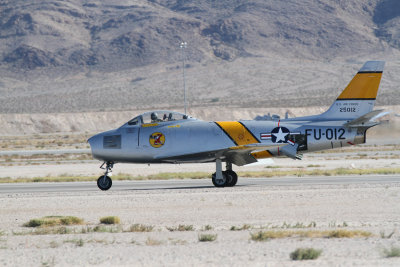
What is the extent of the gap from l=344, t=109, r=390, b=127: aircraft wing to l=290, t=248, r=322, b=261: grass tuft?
42.6ft

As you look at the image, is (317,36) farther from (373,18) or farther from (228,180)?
(228,180)

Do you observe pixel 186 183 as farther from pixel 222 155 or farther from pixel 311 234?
pixel 311 234

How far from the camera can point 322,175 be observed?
30.6m

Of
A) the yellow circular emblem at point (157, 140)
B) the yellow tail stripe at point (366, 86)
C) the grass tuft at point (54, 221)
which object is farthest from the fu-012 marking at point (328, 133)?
the grass tuft at point (54, 221)

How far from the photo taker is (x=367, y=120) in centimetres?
2444

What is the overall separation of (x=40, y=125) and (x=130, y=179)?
79532mm

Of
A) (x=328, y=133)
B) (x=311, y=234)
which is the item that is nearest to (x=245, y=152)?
(x=328, y=133)

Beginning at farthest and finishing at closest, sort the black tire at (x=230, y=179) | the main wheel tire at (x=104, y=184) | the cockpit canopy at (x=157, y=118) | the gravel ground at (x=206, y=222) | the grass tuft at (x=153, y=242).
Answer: the black tire at (x=230, y=179) → the cockpit canopy at (x=157, y=118) → the main wheel tire at (x=104, y=184) → the grass tuft at (x=153, y=242) → the gravel ground at (x=206, y=222)

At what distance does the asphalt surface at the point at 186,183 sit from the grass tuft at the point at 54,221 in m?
7.78

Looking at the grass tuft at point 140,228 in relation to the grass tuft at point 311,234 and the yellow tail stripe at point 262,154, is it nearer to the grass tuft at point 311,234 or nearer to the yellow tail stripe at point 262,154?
the grass tuft at point 311,234

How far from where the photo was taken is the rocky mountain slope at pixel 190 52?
140125 mm

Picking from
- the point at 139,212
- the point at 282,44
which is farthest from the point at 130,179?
the point at 282,44

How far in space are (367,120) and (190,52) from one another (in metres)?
145

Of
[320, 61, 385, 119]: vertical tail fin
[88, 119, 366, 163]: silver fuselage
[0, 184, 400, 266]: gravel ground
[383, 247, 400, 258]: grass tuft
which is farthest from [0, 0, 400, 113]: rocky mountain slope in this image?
[383, 247, 400, 258]: grass tuft
